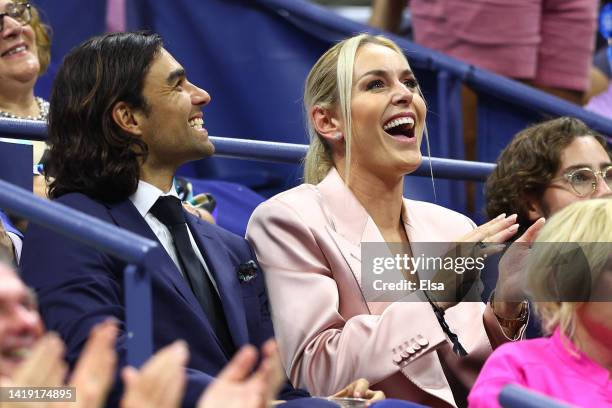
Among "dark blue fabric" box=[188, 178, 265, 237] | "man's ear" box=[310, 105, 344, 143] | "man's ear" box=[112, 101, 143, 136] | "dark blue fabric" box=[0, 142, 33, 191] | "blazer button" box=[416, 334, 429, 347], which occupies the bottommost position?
"dark blue fabric" box=[188, 178, 265, 237]

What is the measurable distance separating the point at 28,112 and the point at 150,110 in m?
1.24

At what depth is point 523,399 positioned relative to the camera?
216 centimetres

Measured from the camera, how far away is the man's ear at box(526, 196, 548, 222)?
389 centimetres

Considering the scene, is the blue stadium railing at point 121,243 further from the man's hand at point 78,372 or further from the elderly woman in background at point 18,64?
the elderly woman in background at point 18,64

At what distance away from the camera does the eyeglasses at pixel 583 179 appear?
3.87m

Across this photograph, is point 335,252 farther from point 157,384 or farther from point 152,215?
point 157,384

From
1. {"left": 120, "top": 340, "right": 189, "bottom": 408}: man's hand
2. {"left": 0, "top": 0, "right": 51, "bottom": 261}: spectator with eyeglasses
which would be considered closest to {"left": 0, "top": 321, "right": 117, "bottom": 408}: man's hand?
{"left": 120, "top": 340, "right": 189, "bottom": 408}: man's hand

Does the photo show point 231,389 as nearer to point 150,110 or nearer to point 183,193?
point 150,110

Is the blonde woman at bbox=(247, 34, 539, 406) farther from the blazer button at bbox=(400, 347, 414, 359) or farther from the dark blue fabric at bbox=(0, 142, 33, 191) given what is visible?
the dark blue fabric at bbox=(0, 142, 33, 191)

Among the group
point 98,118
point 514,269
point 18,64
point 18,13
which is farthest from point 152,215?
point 18,13

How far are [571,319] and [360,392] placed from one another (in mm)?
504

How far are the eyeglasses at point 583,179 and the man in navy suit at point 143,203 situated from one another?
3.43 ft

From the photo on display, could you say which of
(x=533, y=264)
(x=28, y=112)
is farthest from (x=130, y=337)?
(x=28, y=112)

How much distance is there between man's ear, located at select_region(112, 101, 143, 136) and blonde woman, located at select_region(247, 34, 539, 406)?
1.25ft
